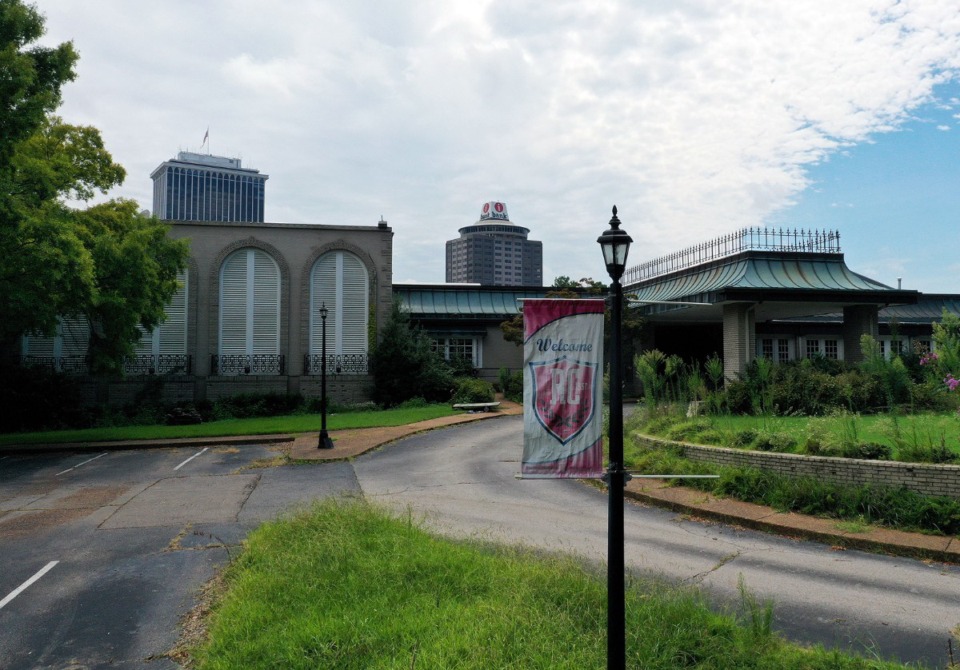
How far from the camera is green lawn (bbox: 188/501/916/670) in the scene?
17.7 feet

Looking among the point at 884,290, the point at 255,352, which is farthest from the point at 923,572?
the point at 255,352

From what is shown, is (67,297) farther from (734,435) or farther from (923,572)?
(923,572)

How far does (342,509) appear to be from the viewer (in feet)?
32.4

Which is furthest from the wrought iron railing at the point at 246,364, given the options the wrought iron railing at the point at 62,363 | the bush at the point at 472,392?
the bush at the point at 472,392

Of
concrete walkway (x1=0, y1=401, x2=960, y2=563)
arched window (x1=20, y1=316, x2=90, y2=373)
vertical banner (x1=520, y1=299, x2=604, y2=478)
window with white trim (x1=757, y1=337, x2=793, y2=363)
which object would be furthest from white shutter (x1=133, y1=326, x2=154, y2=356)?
window with white trim (x1=757, y1=337, x2=793, y2=363)

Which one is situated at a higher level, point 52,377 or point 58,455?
point 52,377

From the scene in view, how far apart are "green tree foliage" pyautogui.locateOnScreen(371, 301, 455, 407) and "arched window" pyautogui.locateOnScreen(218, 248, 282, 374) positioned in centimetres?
514

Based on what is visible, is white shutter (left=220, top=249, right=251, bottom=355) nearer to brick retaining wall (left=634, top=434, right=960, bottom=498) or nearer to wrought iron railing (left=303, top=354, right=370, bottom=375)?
wrought iron railing (left=303, top=354, right=370, bottom=375)

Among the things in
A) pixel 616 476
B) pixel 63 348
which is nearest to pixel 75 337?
pixel 63 348

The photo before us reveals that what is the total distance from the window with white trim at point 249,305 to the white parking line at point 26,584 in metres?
24.5

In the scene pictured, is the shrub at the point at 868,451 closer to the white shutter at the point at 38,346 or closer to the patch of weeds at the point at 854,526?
the patch of weeds at the point at 854,526

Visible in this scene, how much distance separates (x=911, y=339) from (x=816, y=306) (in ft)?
52.5

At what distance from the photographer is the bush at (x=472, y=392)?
102ft

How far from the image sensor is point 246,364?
108ft
